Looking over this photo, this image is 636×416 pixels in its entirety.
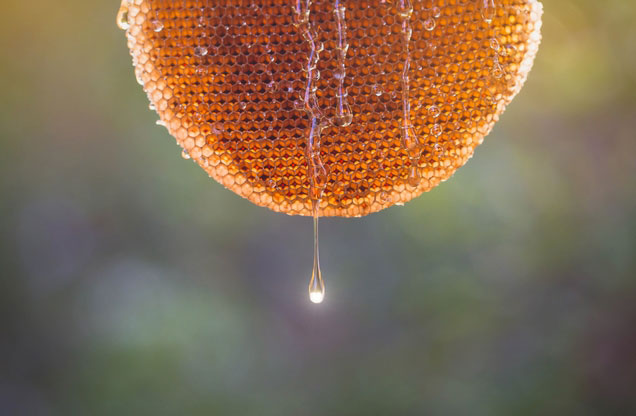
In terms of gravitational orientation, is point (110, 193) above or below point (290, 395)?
above

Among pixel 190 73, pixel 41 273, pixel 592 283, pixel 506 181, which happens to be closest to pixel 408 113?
pixel 190 73

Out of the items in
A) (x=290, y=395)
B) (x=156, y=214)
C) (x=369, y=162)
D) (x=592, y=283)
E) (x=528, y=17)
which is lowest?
(x=290, y=395)

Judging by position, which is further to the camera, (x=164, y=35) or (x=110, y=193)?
(x=110, y=193)

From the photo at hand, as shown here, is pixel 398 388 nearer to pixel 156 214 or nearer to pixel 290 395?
pixel 290 395

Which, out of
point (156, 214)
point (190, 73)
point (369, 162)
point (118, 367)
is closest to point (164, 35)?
point (190, 73)

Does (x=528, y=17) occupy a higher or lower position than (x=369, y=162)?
higher

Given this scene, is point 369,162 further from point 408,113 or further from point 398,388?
Result: point 398,388
